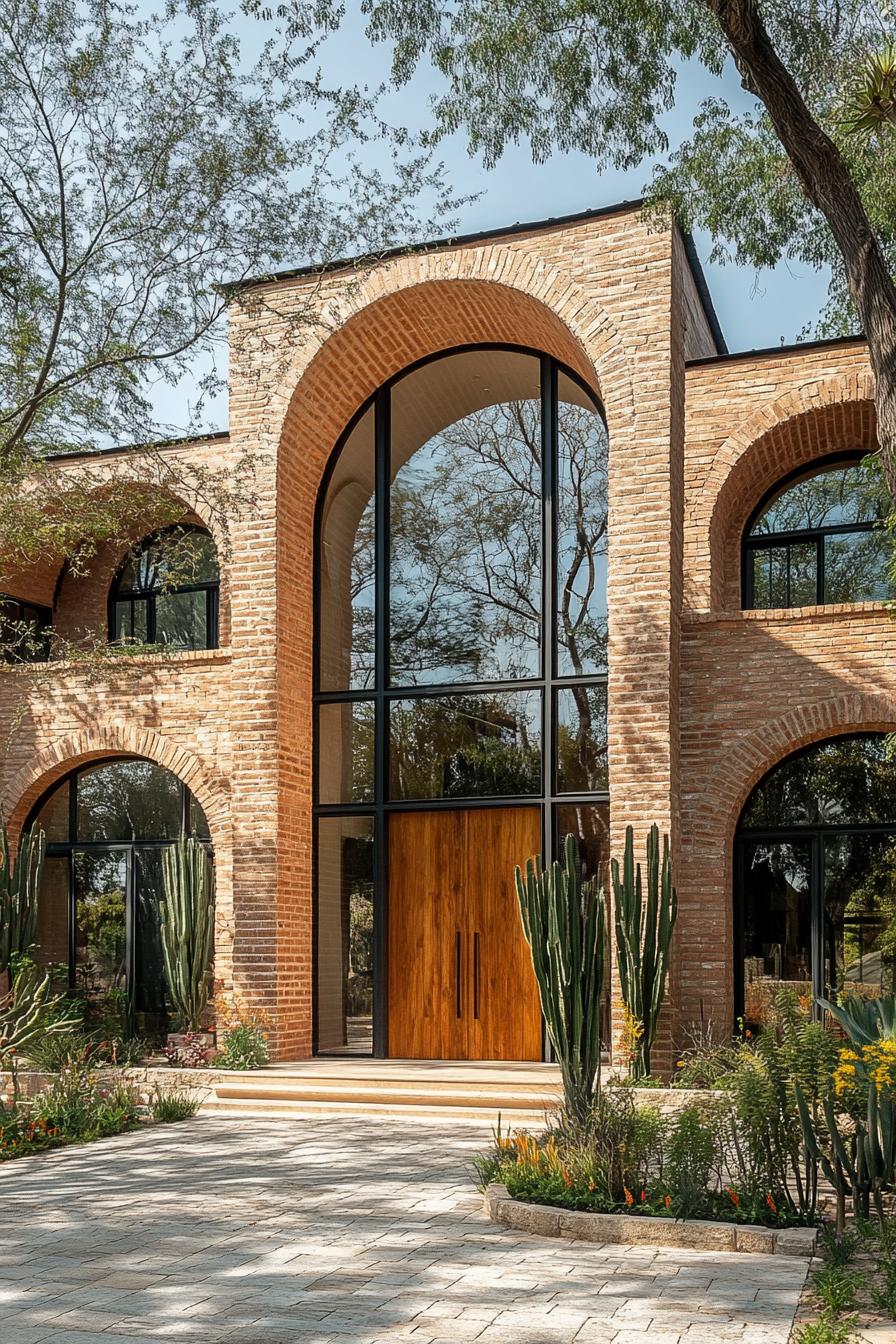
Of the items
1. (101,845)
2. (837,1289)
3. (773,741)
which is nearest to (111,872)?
(101,845)

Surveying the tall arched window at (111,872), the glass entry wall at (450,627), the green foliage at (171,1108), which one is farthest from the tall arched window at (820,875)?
the tall arched window at (111,872)

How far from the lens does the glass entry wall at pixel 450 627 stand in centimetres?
1216

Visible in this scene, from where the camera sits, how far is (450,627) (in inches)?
503

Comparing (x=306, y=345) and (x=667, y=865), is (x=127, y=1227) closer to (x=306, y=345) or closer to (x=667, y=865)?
(x=667, y=865)

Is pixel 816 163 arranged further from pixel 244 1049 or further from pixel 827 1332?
pixel 244 1049

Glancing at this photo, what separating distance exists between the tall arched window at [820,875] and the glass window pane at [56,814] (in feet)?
24.0

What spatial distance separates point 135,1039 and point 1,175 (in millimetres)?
8033

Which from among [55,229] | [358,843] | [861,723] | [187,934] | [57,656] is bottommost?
[187,934]

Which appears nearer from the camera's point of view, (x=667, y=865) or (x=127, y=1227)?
(x=127, y=1227)

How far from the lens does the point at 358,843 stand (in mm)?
12773

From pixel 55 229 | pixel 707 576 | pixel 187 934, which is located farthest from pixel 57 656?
pixel 707 576

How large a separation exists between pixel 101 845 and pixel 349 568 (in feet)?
13.4

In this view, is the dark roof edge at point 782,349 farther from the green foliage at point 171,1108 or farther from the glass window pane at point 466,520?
the green foliage at point 171,1108

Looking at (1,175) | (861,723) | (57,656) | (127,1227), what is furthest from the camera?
(57,656)
